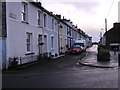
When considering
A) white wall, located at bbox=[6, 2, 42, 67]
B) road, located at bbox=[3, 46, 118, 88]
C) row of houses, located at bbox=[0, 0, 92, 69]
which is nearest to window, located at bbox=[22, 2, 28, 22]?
row of houses, located at bbox=[0, 0, 92, 69]

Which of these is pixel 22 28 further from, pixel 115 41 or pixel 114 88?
pixel 115 41

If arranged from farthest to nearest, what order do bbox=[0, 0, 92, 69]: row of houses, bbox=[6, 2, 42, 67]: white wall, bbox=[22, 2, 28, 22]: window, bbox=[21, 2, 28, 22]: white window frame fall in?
bbox=[22, 2, 28, 22]: window → bbox=[21, 2, 28, 22]: white window frame → bbox=[6, 2, 42, 67]: white wall → bbox=[0, 0, 92, 69]: row of houses

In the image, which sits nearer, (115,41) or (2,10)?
(2,10)

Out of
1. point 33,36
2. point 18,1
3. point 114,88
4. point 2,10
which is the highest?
point 18,1

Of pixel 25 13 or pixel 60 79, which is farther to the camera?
pixel 25 13

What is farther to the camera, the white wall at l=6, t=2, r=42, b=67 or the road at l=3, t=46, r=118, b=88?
the white wall at l=6, t=2, r=42, b=67

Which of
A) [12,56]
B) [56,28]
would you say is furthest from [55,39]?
[12,56]

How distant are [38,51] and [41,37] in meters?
2.12

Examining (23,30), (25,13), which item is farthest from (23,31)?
(25,13)

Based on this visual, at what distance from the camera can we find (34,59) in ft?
73.9

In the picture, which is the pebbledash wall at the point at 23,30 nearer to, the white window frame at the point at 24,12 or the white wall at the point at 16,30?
the white wall at the point at 16,30

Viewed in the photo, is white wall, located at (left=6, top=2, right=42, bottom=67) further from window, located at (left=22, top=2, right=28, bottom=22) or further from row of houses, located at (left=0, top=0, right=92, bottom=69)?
window, located at (left=22, top=2, right=28, bottom=22)

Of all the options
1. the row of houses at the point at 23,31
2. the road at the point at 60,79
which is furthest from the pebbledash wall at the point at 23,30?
the road at the point at 60,79

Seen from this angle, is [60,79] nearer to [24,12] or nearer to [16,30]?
[16,30]
